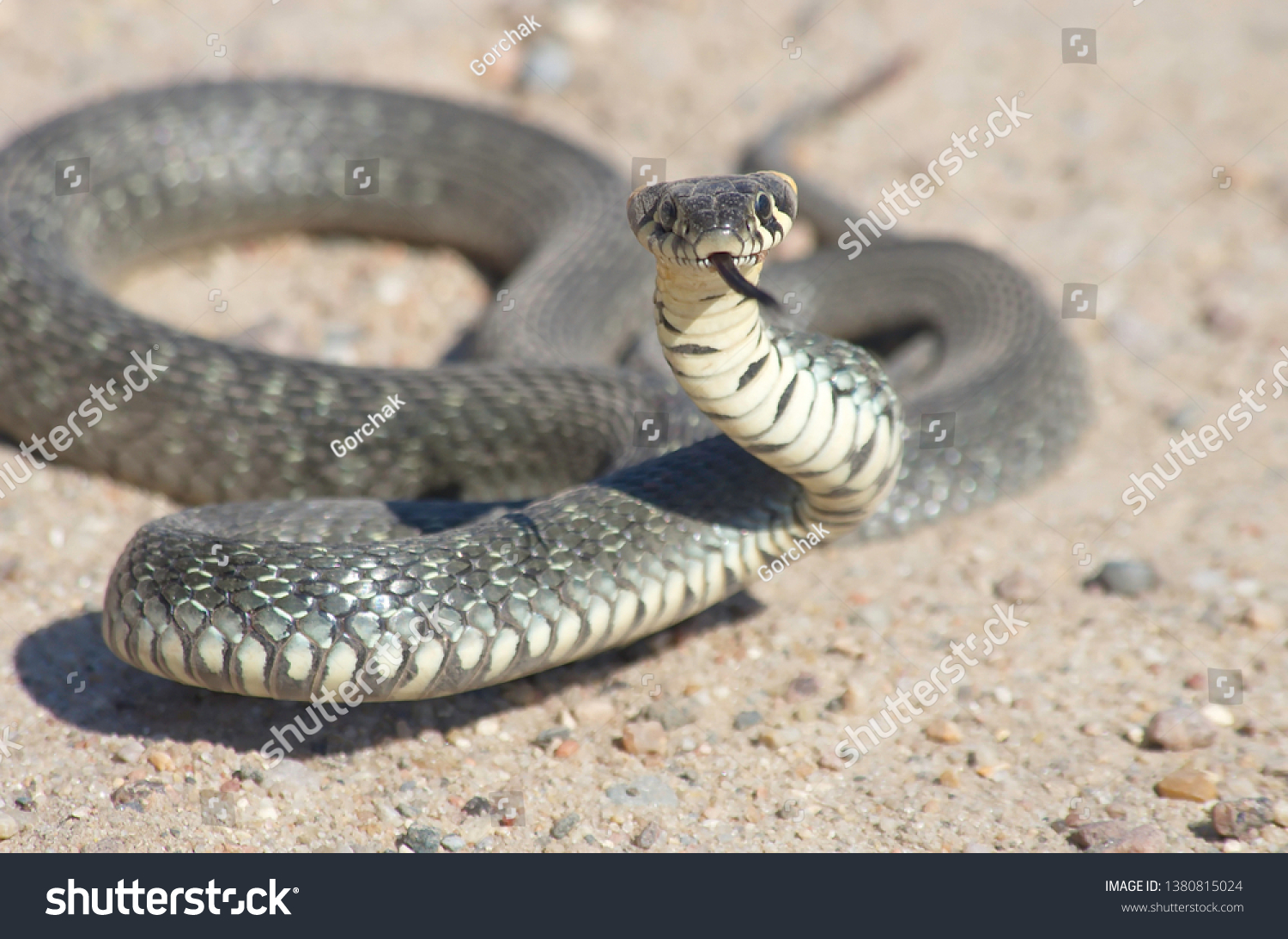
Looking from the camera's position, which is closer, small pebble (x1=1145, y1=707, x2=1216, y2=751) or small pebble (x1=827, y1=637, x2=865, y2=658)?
small pebble (x1=1145, y1=707, x2=1216, y2=751)

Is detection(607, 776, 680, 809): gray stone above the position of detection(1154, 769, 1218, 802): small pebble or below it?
below

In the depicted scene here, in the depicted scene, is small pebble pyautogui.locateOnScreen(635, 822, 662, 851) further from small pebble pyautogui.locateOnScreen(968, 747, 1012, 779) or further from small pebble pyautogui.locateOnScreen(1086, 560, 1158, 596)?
small pebble pyautogui.locateOnScreen(1086, 560, 1158, 596)

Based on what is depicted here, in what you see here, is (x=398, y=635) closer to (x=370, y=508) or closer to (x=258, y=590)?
(x=258, y=590)

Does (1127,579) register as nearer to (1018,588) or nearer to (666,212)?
(1018,588)

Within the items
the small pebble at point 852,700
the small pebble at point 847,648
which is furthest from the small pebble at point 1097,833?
the small pebble at point 847,648

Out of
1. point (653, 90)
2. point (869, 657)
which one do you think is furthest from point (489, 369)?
point (653, 90)

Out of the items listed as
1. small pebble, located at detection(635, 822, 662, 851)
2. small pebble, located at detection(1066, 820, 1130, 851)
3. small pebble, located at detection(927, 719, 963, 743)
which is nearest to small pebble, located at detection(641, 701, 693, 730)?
small pebble, located at detection(635, 822, 662, 851)
